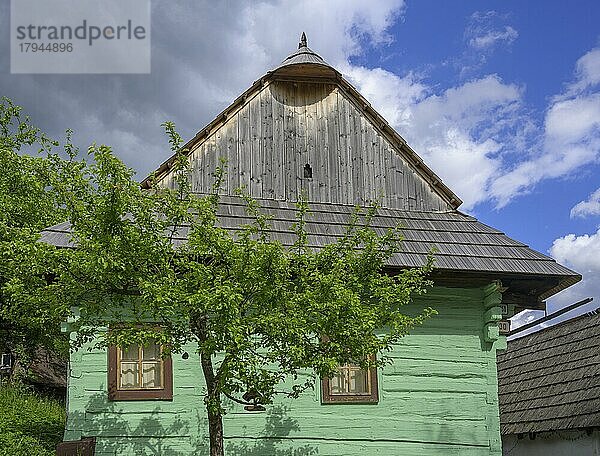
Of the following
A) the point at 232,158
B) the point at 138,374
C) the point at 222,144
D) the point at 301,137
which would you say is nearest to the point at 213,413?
the point at 138,374

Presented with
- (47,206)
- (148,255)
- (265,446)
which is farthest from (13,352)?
(148,255)

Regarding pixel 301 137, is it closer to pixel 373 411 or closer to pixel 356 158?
pixel 356 158

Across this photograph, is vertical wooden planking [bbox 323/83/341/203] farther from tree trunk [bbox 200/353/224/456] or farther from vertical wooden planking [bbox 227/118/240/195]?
tree trunk [bbox 200/353/224/456]

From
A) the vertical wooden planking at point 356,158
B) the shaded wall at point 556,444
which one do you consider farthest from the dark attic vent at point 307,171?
the shaded wall at point 556,444

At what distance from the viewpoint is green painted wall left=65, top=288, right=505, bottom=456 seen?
959cm

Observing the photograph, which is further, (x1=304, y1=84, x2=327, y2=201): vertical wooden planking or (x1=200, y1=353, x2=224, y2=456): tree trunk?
(x1=304, y1=84, x2=327, y2=201): vertical wooden planking

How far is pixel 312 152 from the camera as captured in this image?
1172 cm

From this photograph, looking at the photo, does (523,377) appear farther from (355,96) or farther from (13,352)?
(13,352)

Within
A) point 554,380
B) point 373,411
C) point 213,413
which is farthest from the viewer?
point 554,380

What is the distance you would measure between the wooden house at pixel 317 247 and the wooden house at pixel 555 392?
3.84 metres

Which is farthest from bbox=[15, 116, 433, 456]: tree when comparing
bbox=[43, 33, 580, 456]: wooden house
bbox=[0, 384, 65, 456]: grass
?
bbox=[0, 384, 65, 456]: grass

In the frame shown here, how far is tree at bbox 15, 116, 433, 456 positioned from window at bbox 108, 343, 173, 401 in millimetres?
1485

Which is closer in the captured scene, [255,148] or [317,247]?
[317,247]

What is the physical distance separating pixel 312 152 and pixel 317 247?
2.13 m
